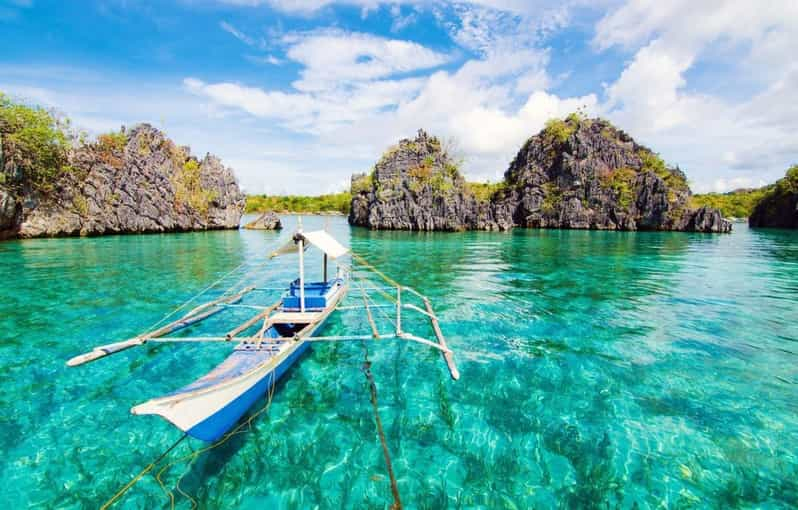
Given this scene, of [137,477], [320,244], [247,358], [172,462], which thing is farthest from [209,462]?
[320,244]

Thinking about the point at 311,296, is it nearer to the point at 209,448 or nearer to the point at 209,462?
the point at 209,448

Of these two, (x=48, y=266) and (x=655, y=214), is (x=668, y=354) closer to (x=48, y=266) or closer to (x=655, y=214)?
(x=48, y=266)

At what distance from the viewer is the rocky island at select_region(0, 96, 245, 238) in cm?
5109

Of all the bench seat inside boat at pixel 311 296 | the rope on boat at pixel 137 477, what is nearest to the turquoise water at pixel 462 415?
the rope on boat at pixel 137 477

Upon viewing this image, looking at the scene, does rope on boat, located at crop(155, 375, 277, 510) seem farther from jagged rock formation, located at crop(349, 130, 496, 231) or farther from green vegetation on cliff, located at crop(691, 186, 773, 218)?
green vegetation on cliff, located at crop(691, 186, 773, 218)

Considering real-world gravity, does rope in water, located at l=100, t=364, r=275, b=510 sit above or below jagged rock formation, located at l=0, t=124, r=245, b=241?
below

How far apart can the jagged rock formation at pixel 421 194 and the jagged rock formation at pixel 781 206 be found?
257ft

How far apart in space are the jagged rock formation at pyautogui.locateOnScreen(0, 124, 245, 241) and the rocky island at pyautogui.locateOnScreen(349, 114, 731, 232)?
3605 cm

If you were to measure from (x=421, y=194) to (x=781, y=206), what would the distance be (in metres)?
97.8

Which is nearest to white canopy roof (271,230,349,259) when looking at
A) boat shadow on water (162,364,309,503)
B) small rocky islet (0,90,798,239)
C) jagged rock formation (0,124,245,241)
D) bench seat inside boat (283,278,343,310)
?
bench seat inside boat (283,278,343,310)

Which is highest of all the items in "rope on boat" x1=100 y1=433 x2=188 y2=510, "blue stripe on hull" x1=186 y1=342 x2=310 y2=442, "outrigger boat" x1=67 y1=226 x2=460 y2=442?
"outrigger boat" x1=67 y1=226 x2=460 y2=442

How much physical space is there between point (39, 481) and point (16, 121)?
71130 mm

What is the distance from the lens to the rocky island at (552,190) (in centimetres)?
8512

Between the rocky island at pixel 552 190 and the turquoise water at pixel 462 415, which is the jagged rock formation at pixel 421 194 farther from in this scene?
the turquoise water at pixel 462 415
